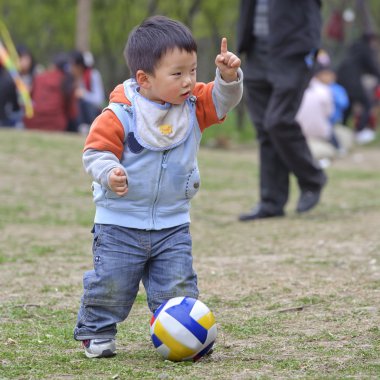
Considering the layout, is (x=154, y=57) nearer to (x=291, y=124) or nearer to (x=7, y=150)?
(x=291, y=124)

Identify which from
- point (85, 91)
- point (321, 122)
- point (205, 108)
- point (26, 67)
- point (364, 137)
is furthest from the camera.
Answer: point (364, 137)

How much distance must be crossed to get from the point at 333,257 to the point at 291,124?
1633 millimetres

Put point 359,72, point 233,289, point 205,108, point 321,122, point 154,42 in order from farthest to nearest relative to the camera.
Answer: point 359,72 → point 321,122 → point 233,289 → point 205,108 → point 154,42

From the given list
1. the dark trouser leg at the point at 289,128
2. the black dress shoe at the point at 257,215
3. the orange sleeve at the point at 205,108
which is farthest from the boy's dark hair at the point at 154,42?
the black dress shoe at the point at 257,215

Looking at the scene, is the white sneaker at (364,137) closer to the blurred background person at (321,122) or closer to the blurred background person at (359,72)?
A: the blurred background person at (359,72)

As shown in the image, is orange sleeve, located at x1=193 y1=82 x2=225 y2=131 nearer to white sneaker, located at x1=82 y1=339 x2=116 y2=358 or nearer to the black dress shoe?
white sneaker, located at x1=82 y1=339 x2=116 y2=358

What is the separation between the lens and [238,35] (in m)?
7.51

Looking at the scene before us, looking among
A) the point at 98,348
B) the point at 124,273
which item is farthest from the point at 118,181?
the point at 98,348

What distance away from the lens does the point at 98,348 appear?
3680 millimetres

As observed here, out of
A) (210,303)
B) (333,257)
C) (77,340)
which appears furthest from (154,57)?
(333,257)

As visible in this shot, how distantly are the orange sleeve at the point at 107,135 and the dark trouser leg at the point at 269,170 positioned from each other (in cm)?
393

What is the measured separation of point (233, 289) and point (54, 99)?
38.8ft

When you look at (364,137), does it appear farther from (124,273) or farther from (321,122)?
(124,273)

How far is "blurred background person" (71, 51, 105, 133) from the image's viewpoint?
57.0 ft
